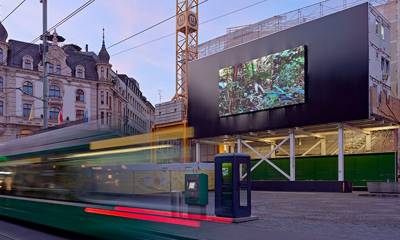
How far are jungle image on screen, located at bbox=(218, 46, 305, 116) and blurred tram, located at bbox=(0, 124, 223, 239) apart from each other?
2741 centimetres

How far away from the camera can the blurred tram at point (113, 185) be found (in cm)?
827

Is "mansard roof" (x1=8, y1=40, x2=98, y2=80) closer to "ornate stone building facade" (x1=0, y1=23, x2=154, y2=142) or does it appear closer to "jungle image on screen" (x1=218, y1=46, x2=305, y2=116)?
"ornate stone building facade" (x1=0, y1=23, x2=154, y2=142)

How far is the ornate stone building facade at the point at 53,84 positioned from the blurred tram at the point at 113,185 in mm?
49480

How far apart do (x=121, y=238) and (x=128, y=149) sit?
66.9 inches

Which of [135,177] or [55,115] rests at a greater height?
[55,115]

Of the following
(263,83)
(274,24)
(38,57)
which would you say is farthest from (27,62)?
(263,83)

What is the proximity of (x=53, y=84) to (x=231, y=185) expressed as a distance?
6447cm

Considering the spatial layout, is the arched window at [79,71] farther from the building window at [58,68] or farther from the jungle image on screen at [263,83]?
the jungle image on screen at [263,83]

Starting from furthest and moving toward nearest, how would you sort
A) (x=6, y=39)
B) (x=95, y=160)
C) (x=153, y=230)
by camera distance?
(x=6, y=39) → (x=95, y=160) → (x=153, y=230)

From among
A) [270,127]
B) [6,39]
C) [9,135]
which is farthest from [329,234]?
[6,39]

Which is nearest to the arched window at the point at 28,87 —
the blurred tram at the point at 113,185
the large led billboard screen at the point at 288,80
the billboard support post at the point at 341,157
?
the large led billboard screen at the point at 288,80

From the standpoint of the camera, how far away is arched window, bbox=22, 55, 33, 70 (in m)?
71.7

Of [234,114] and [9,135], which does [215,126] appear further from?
[9,135]

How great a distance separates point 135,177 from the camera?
871 centimetres
